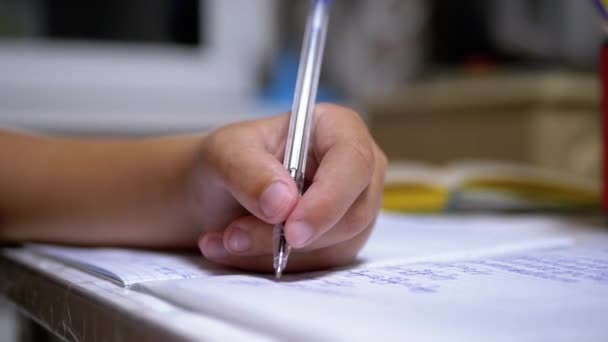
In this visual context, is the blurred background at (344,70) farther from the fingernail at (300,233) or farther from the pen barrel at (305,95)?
the fingernail at (300,233)

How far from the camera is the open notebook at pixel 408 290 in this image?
8.7 inches

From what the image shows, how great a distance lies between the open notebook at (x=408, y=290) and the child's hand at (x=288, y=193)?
1 centimetres

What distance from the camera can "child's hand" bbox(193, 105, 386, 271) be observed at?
11.8 inches

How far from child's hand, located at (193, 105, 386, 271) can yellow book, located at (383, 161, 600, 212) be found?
1.18 ft

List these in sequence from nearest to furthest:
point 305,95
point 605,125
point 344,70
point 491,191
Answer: point 305,95 < point 605,125 < point 491,191 < point 344,70

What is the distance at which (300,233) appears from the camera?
0.97ft

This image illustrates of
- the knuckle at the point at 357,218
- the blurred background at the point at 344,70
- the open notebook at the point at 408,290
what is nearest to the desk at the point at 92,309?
the open notebook at the point at 408,290

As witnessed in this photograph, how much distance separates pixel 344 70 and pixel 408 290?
1.42m

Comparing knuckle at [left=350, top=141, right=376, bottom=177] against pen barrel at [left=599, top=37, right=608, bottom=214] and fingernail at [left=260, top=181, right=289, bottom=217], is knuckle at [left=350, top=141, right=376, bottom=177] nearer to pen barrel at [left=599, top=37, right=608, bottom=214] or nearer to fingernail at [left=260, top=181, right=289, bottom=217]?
fingernail at [left=260, top=181, right=289, bottom=217]

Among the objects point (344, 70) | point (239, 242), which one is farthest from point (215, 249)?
point (344, 70)

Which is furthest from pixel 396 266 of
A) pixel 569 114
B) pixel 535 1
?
pixel 535 1

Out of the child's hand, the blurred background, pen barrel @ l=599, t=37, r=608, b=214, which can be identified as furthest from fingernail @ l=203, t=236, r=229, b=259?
the blurred background

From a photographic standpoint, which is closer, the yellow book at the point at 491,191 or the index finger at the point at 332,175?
the index finger at the point at 332,175

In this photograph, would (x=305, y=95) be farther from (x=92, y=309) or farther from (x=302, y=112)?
(x=92, y=309)
